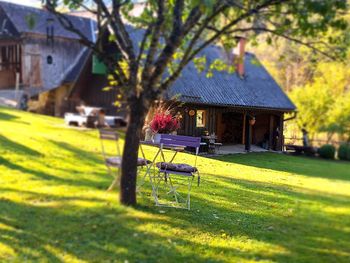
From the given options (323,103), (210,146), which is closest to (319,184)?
Result: (210,146)

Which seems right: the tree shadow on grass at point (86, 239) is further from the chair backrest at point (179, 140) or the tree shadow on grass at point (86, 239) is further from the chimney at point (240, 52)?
the chimney at point (240, 52)

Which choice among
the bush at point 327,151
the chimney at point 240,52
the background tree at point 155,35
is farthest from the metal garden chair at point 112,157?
the bush at point 327,151

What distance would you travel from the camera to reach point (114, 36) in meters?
5.04

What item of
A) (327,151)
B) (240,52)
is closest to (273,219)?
(327,151)

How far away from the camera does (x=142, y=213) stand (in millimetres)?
5289

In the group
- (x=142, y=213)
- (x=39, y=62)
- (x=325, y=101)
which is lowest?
(x=142, y=213)

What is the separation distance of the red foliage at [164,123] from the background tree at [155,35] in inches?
11.3

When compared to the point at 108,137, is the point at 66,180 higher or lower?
lower

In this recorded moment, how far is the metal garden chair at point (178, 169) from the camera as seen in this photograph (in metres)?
5.29

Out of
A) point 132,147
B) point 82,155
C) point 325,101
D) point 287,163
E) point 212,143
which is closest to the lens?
point 82,155

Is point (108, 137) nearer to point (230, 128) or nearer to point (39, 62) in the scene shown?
point (230, 128)

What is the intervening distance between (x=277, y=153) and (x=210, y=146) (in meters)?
0.80

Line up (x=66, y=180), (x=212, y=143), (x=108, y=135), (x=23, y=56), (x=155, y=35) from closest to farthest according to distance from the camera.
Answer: (x=66, y=180)
(x=108, y=135)
(x=155, y=35)
(x=212, y=143)
(x=23, y=56)

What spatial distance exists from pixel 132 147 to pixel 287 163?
1.80 m
